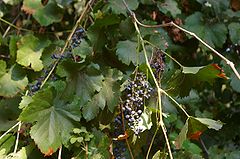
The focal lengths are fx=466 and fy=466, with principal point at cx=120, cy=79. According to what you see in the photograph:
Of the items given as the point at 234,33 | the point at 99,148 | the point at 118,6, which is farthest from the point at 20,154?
the point at 234,33

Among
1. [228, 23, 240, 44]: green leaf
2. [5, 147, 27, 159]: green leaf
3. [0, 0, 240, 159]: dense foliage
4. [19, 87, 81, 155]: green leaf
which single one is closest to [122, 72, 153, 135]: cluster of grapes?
[0, 0, 240, 159]: dense foliage

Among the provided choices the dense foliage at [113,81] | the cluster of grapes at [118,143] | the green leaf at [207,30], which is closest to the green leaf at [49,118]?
the dense foliage at [113,81]

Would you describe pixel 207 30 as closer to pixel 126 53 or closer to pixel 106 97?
pixel 126 53

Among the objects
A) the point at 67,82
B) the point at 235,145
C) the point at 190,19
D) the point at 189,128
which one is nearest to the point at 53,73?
the point at 67,82

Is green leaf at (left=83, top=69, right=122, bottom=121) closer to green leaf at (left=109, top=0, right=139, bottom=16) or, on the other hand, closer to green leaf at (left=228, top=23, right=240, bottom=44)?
green leaf at (left=109, top=0, right=139, bottom=16)

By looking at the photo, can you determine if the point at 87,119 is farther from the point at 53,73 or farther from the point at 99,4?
the point at 99,4

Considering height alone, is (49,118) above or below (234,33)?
above
